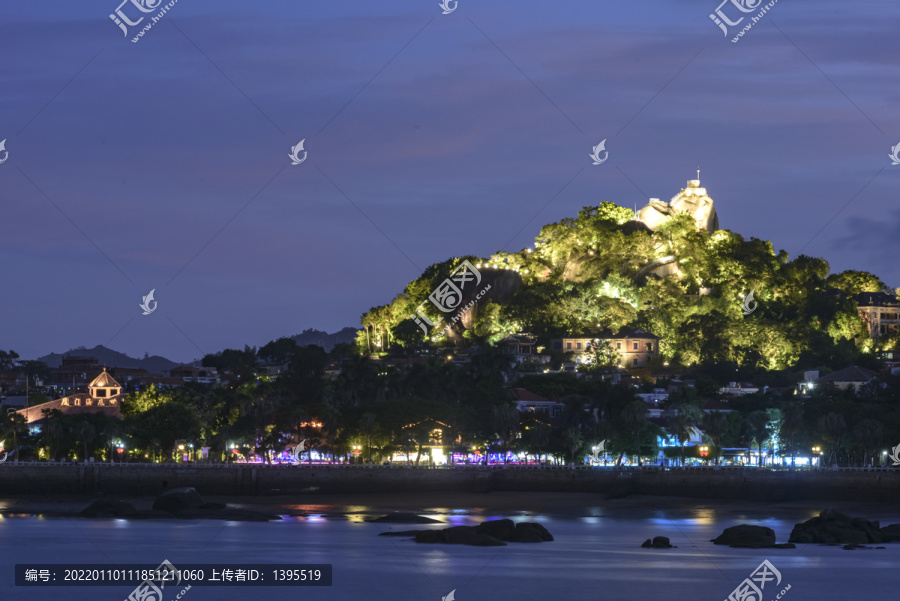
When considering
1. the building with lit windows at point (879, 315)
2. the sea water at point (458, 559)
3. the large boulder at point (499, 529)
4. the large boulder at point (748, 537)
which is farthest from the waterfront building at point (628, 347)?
the large boulder at point (748, 537)

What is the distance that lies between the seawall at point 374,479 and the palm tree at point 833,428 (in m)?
6.85

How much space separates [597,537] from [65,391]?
349 feet

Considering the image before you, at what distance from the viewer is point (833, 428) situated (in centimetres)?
9306

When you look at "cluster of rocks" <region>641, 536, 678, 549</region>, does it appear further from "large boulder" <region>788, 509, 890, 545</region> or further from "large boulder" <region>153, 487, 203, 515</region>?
"large boulder" <region>153, 487, 203, 515</region>

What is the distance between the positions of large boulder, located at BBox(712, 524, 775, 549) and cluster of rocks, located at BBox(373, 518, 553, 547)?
7.61 m

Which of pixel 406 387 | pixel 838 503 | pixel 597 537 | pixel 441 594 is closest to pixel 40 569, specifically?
pixel 441 594

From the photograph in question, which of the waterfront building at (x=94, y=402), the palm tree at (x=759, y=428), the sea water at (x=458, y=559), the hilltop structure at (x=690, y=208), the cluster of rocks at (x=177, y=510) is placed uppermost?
the hilltop structure at (x=690, y=208)

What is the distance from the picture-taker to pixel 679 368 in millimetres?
140125

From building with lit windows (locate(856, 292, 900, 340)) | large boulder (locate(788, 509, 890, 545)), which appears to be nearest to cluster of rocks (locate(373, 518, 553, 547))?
large boulder (locate(788, 509, 890, 545))

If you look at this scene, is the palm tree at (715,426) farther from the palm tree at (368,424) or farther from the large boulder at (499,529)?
the large boulder at (499,529)

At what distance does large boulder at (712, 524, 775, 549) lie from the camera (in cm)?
6053

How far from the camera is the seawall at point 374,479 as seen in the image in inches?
3465

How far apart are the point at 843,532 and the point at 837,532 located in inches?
11.1

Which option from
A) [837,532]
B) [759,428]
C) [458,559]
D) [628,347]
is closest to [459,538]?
[458,559]
